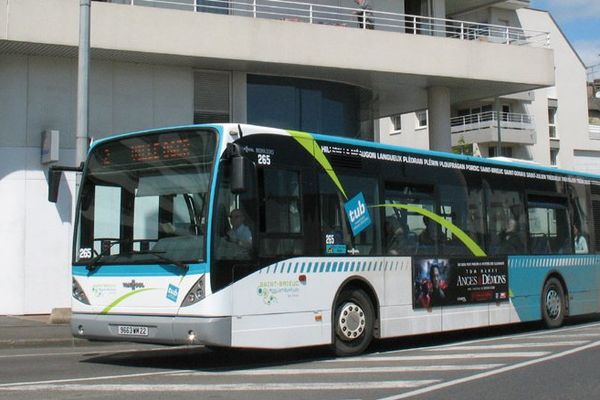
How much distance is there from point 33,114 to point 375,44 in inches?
375

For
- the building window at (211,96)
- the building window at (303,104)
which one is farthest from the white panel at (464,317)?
the building window at (211,96)

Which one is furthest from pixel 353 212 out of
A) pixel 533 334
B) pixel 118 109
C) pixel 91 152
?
pixel 118 109

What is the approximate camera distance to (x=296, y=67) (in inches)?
847

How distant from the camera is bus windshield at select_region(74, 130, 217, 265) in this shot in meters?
9.64

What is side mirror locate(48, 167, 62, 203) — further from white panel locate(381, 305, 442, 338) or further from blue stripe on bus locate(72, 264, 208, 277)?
white panel locate(381, 305, 442, 338)

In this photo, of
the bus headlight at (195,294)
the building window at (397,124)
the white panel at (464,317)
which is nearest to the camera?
the bus headlight at (195,294)

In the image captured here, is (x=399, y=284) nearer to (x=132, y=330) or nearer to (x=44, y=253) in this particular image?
(x=132, y=330)

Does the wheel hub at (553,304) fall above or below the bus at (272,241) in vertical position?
below

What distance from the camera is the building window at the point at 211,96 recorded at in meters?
21.3

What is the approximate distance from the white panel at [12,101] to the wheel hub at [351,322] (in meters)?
11.2

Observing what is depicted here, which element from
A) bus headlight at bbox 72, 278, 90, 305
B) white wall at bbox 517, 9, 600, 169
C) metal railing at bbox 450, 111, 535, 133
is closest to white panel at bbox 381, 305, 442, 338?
bus headlight at bbox 72, 278, 90, 305

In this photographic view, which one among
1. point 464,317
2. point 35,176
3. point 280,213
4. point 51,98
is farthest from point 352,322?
point 51,98

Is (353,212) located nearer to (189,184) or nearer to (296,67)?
(189,184)

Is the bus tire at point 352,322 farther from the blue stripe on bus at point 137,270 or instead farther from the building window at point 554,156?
the building window at point 554,156
